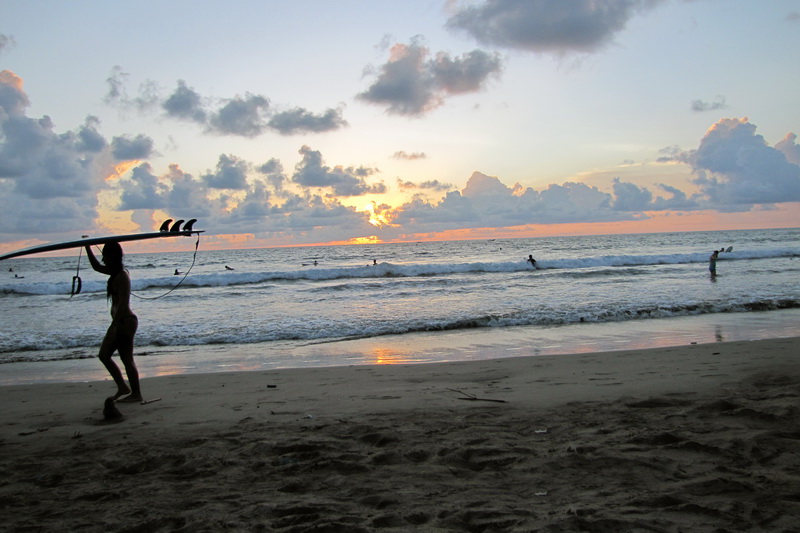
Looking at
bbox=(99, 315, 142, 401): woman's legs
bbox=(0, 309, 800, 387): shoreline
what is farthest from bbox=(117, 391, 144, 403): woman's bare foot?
bbox=(0, 309, 800, 387): shoreline

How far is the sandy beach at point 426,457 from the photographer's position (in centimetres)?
337

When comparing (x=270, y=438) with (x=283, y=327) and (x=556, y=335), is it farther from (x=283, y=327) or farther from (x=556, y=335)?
(x=283, y=327)

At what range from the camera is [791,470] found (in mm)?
3779

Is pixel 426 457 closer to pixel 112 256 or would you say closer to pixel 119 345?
pixel 119 345

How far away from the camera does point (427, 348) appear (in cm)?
1170

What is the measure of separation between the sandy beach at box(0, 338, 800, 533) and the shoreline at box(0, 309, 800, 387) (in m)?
2.81

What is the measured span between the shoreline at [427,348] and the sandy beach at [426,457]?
2.81 metres

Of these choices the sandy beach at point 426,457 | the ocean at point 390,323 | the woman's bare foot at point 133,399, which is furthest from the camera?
the ocean at point 390,323

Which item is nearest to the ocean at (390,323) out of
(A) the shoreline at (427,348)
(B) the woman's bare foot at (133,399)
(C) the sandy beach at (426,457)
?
(A) the shoreline at (427,348)

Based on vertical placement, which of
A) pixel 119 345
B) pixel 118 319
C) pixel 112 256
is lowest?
pixel 119 345

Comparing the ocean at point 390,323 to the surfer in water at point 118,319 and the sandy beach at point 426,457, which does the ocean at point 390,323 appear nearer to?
the surfer in water at point 118,319

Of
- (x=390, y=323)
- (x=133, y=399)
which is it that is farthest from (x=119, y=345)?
(x=390, y=323)

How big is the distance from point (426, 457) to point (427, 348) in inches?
288

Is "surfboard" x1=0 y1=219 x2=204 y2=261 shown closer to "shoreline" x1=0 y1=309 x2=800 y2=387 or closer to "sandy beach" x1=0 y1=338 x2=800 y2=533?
"sandy beach" x1=0 y1=338 x2=800 y2=533
